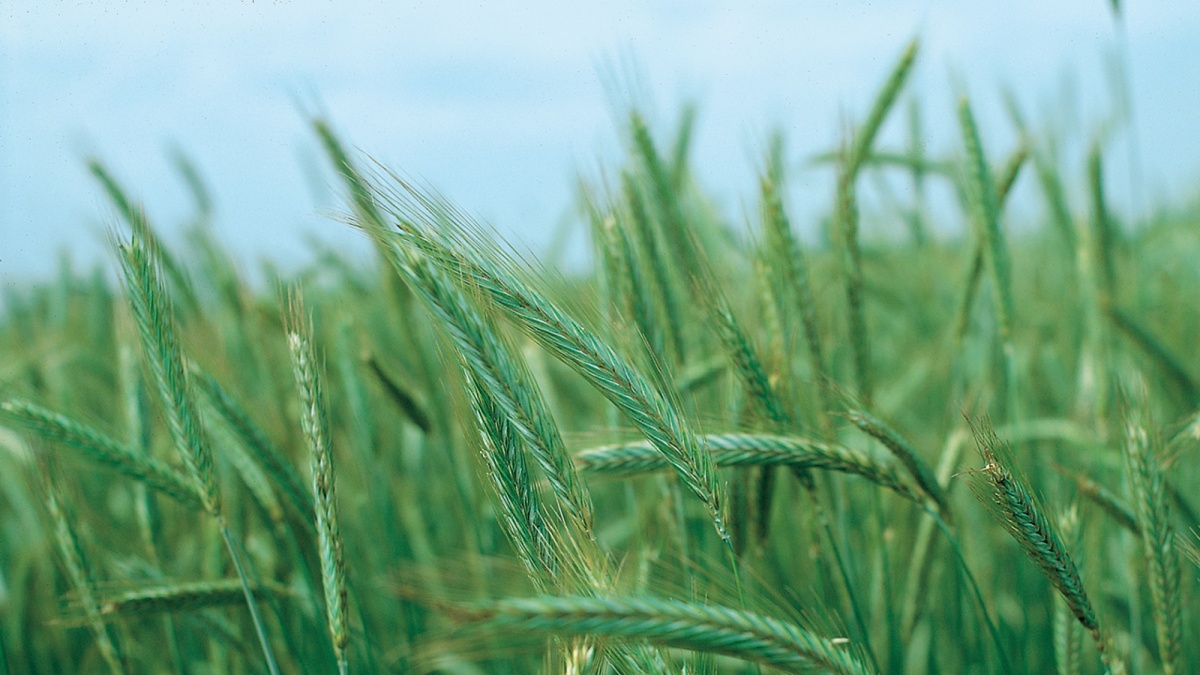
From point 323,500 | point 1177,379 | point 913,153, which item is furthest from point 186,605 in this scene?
point 913,153

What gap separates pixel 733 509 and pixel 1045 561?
564 millimetres

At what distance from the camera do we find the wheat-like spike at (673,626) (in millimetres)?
646

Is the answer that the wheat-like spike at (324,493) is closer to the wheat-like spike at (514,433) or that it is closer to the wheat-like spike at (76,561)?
the wheat-like spike at (514,433)

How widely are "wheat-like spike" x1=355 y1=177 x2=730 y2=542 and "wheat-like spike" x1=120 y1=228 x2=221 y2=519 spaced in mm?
519

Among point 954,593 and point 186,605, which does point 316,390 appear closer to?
point 186,605

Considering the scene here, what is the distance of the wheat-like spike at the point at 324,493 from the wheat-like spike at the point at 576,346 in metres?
0.28

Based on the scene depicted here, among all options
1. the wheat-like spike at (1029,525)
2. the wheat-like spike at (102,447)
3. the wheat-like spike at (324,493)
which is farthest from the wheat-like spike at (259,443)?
the wheat-like spike at (1029,525)

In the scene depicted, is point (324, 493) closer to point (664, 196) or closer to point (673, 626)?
point (673, 626)

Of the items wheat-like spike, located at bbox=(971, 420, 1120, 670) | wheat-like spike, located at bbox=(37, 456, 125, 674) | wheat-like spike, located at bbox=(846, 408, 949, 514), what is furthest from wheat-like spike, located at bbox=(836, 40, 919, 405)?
wheat-like spike, located at bbox=(37, 456, 125, 674)

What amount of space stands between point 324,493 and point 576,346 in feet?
1.37

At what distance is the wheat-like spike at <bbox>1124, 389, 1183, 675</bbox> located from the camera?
3.80ft

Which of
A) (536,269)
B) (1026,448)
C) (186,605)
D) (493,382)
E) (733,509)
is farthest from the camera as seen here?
(1026,448)

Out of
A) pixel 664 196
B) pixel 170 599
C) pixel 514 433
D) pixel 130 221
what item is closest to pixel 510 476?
pixel 514 433

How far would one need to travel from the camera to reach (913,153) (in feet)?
9.52
